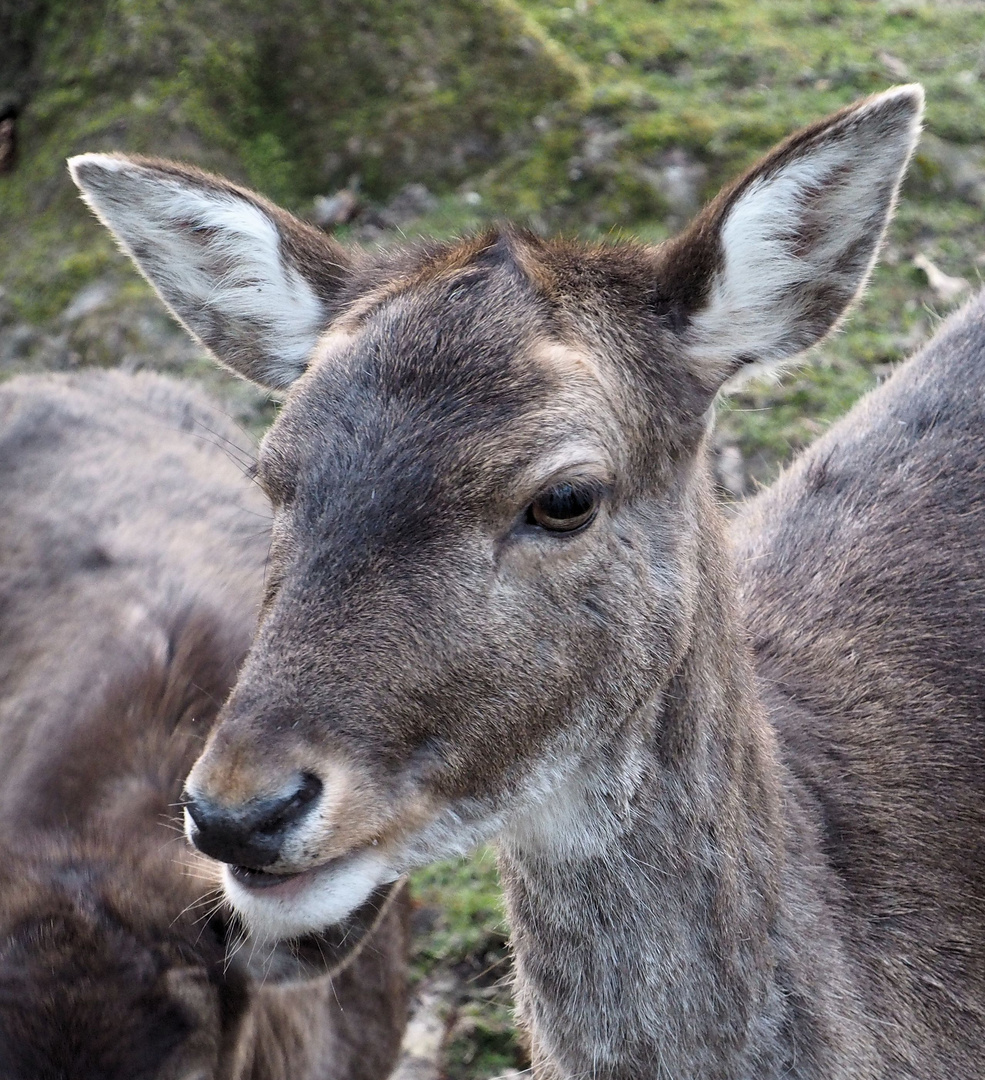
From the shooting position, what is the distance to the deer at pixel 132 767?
9.65ft

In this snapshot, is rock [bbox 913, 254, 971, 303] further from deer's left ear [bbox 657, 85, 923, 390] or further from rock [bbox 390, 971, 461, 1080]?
rock [bbox 390, 971, 461, 1080]

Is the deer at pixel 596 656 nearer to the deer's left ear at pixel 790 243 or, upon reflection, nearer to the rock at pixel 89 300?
the deer's left ear at pixel 790 243

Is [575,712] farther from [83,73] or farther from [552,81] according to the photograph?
[83,73]

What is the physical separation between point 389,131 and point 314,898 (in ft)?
20.5

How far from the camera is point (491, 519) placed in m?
2.53

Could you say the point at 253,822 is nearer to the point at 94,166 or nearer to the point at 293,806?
the point at 293,806

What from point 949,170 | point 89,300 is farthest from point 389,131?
point 949,170

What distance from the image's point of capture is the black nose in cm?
225

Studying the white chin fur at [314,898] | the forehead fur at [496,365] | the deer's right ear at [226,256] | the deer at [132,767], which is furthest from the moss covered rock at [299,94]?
the white chin fur at [314,898]

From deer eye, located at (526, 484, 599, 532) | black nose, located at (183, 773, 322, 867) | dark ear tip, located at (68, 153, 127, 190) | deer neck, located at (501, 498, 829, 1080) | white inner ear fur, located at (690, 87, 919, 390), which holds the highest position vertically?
dark ear tip, located at (68, 153, 127, 190)

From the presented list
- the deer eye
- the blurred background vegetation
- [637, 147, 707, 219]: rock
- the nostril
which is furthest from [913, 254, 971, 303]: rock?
the nostril

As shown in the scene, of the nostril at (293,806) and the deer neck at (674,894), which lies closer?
the nostril at (293,806)

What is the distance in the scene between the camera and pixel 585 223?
7301mm

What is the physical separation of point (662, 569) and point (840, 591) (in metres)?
1.07
